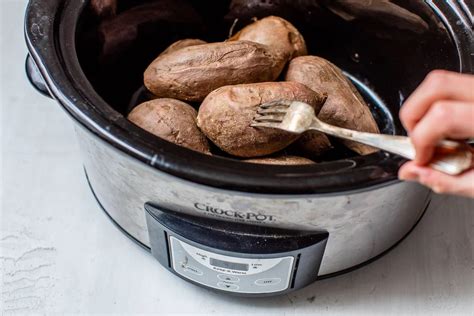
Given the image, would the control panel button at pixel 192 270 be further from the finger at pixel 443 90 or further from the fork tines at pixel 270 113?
the finger at pixel 443 90

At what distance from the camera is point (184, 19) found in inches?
35.3

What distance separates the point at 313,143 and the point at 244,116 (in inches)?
4.1

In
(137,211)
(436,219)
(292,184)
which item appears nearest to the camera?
(292,184)

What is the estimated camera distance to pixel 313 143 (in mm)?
762

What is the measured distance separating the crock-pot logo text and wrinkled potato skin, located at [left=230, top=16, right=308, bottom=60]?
267 mm

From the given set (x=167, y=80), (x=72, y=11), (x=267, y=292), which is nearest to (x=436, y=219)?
(x=267, y=292)

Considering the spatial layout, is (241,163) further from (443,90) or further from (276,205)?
(443,90)

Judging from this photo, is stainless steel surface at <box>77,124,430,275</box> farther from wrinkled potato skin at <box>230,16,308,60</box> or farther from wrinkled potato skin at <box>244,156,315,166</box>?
wrinkled potato skin at <box>230,16,308,60</box>

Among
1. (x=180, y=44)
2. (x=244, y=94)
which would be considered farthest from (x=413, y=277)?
(x=180, y=44)

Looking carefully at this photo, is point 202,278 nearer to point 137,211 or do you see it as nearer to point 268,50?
point 137,211

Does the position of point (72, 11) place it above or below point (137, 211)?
above

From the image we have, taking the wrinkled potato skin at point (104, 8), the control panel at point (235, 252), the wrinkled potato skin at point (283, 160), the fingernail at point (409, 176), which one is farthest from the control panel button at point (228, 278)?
the wrinkled potato skin at point (104, 8)

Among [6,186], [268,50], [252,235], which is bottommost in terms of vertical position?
[6,186]

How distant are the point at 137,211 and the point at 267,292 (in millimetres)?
166
